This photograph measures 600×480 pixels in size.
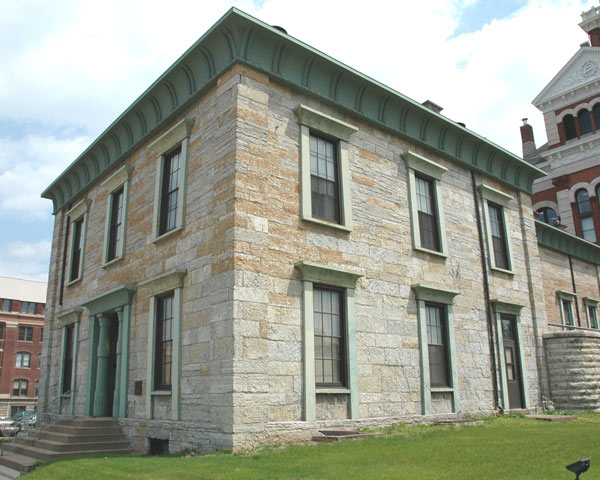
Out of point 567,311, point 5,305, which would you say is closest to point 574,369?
point 567,311

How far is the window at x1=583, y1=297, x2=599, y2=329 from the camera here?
25578mm

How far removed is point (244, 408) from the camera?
10.4 meters

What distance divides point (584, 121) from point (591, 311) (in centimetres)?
1432

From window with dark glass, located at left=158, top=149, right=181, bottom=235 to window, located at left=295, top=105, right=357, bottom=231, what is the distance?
11.1 feet

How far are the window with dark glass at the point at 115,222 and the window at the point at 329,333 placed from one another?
23.4 ft

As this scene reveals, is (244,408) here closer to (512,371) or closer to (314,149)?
(314,149)

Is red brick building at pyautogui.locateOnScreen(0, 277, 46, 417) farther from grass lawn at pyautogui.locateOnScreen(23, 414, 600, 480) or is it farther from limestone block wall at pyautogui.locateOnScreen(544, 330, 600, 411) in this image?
grass lawn at pyautogui.locateOnScreen(23, 414, 600, 480)

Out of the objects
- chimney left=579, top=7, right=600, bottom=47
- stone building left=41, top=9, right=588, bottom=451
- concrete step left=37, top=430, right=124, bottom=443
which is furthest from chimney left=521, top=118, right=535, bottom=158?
concrete step left=37, top=430, right=124, bottom=443

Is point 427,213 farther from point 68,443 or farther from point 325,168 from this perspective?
point 68,443

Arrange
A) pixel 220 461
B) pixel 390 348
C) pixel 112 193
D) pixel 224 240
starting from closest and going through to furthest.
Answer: pixel 220 461, pixel 224 240, pixel 390 348, pixel 112 193

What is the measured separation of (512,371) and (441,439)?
759 cm

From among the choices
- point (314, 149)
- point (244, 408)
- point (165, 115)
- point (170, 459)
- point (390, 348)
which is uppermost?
point (165, 115)

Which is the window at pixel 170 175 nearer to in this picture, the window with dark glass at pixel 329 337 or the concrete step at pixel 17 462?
the window with dark glass at pixel 329 337

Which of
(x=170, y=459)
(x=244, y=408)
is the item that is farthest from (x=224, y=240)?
(x=170, y=459)
